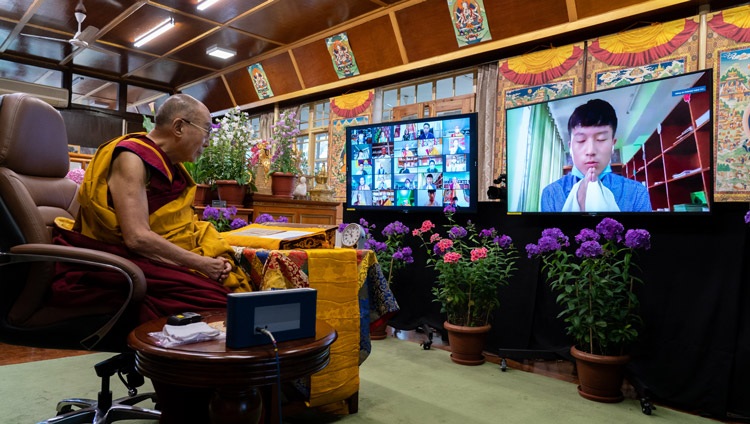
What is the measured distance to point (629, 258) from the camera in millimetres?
2375

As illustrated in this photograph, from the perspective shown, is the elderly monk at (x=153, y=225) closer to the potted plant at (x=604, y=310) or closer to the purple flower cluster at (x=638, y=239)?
the potted plant at (x=604, y=310)

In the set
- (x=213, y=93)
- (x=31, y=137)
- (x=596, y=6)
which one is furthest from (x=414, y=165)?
(x=213, y=93)

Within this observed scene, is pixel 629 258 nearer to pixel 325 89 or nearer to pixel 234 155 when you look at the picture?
pixel 234 155

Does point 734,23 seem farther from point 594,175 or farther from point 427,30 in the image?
point 427,30

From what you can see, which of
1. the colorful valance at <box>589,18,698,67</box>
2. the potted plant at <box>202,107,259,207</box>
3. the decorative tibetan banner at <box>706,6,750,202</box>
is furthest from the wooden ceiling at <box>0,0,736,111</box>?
the potted plant at <box>202,107,259,207</box>

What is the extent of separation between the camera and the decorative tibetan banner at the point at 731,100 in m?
3.19

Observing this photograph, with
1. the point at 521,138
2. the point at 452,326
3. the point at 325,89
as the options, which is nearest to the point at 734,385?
the point at 452,326

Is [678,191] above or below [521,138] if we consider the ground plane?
below

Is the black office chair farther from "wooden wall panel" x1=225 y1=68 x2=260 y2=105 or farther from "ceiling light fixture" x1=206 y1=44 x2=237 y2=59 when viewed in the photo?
"wooden wall panel" x1=225 y1=68 x2=260 y2=105

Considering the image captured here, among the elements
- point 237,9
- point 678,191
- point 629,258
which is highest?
point 237,9

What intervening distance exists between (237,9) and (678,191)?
456cm

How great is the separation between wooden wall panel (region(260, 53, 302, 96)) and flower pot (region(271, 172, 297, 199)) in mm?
3134

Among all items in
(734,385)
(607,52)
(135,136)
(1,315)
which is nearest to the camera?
(1,315)

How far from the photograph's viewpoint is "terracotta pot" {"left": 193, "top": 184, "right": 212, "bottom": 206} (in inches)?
131
